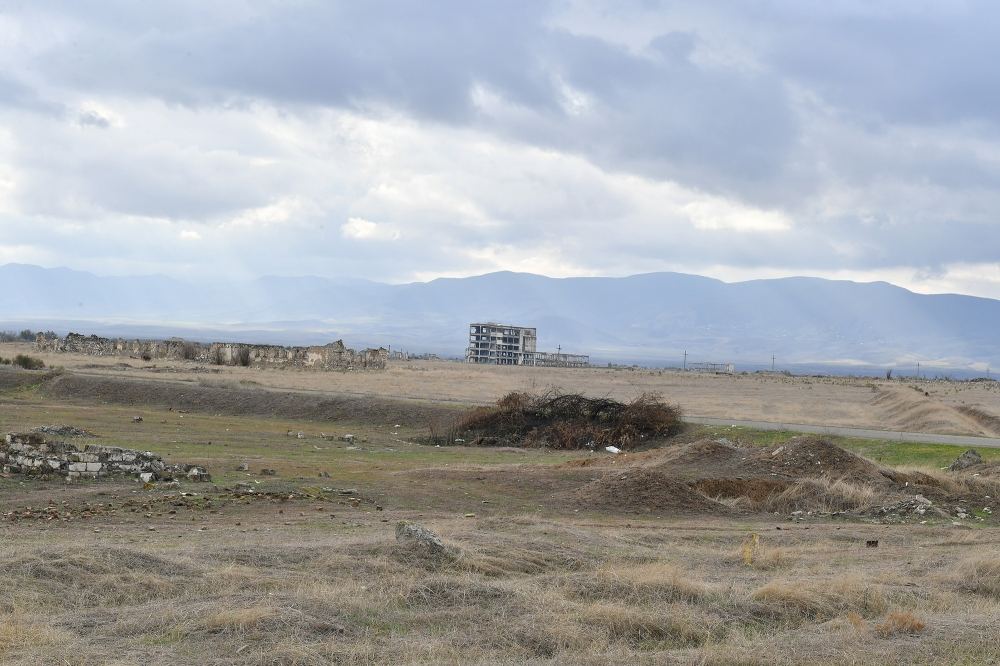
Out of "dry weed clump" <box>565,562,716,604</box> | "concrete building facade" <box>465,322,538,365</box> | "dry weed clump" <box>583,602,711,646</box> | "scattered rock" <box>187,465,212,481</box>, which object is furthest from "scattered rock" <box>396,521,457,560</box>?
"concrete building facade" <box>465,322,538,365</box>

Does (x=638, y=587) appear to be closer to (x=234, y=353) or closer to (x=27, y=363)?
(x=27, y=363)

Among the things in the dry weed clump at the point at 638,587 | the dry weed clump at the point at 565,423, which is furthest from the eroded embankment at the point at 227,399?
the dry weed clump at the point at 638,587

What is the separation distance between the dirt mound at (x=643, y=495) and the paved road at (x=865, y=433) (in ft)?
50.2

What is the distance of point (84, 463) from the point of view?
2108cm

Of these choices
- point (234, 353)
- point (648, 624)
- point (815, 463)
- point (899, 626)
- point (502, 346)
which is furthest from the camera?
point (502, 346)

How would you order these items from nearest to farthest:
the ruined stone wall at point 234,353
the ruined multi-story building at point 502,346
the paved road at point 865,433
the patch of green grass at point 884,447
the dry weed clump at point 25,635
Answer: the dry weed clump at point 25,635 < the patch of green grass at point 884,447 < the paved road at point 865,433 < the ruined stone wall at point 234,353 < the ruined multi-story building at point 502,346

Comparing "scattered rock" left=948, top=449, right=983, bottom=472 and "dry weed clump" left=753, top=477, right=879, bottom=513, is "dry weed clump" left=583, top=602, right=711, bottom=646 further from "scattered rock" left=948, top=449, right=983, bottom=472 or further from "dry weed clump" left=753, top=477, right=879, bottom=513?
"scattered rock" left=948, top=449, right=983, bottom=472

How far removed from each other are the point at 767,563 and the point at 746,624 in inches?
141

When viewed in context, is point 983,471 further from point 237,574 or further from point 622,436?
point 237,574

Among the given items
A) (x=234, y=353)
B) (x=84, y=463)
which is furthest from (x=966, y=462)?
(x=234, y=353)

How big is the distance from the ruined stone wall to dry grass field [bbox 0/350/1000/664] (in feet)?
206

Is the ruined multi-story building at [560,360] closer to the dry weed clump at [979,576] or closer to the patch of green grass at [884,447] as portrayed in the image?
the patch of green grass at [884,447]

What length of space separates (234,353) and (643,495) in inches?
3036

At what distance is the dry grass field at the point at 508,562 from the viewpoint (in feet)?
31.5
